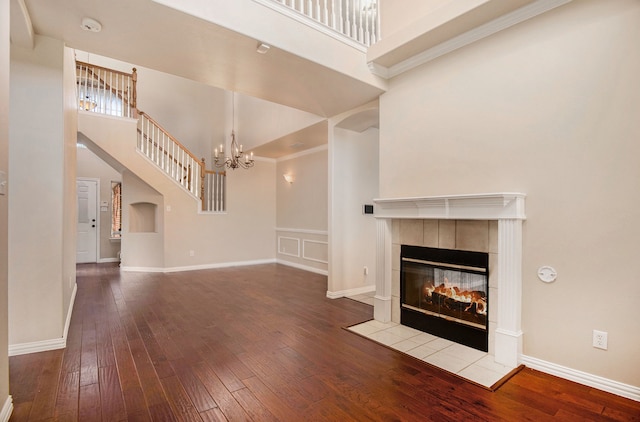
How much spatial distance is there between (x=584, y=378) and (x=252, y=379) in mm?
2465

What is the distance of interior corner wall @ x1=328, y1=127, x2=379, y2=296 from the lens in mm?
4781

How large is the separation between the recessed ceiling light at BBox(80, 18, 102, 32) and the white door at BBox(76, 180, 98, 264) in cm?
676

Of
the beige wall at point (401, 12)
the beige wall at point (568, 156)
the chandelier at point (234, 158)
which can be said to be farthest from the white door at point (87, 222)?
the beige wall at point (568, 156)

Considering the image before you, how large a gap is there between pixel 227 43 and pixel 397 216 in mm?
2405

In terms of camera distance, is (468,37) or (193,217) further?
(193,217)

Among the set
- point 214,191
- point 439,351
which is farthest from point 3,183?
point 214,191

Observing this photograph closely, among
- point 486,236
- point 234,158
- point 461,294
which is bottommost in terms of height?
point 461,294

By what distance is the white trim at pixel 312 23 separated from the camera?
285 centimetres

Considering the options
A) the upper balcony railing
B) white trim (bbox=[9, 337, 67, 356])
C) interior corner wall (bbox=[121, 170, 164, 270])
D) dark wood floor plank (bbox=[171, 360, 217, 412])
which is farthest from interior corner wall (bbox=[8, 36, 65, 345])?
interior corner wall (bbox=[121, 170, 164, 270])

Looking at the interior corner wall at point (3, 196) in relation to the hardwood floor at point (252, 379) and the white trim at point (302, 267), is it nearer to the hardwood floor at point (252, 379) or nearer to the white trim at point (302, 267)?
the hardwood floor at point (252, 379)

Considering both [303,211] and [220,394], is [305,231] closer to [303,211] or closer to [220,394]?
[303,211]

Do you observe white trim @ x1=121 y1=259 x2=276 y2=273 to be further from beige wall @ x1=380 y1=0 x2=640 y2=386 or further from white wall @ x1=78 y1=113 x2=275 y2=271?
beige wall @ x1=380 y1=0 x2=640 y2=386

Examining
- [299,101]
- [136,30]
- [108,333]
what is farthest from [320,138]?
[108,333]

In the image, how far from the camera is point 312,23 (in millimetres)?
3107
